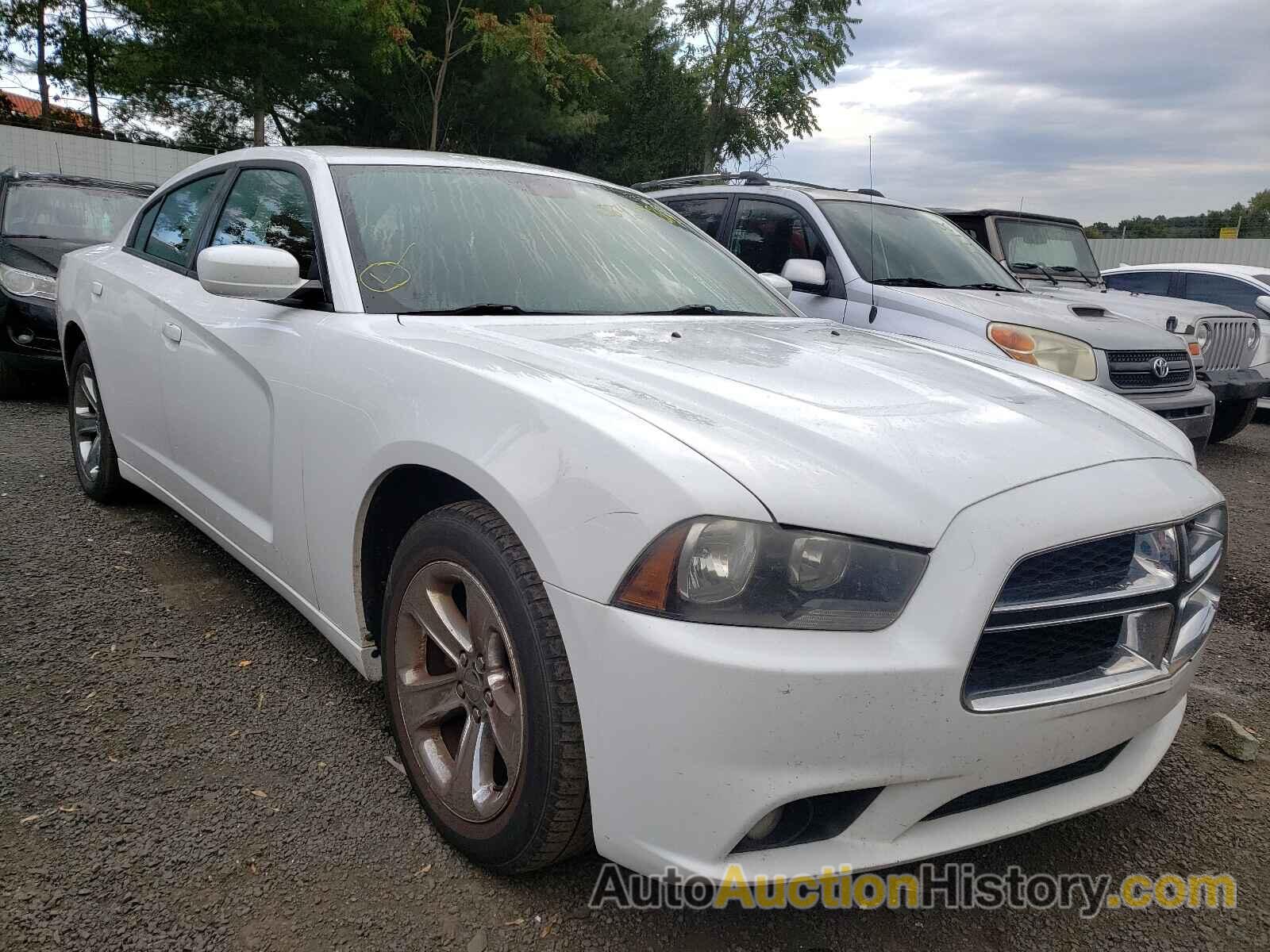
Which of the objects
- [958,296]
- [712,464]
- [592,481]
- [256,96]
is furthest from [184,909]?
[256,96]

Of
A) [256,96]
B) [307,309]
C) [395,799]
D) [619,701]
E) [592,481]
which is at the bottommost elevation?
[395,799]

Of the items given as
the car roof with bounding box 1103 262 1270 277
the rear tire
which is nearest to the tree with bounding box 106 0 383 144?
the car roof with bounding box 1103 262 1270 277

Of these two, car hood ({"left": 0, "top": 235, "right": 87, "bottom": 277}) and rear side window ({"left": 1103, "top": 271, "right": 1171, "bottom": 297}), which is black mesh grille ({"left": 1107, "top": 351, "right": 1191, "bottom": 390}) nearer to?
rear side window ({"left": 1103, "top": 271, "right": 1171, "bottom": 297})

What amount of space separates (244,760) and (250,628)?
2.67 ft

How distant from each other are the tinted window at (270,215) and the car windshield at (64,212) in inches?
195

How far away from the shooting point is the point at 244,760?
226 cm

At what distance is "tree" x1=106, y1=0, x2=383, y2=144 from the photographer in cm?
1606

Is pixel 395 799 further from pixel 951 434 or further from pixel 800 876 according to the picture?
pixel 951 434

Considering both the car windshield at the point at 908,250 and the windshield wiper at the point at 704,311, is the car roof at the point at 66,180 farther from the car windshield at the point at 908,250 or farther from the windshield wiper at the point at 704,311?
the windshield wiper at the point at 704,311

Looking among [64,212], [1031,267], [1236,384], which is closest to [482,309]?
[1031,267]

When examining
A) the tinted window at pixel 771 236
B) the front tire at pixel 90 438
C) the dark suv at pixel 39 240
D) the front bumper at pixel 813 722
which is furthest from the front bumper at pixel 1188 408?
the dark suv at pixel 39 240

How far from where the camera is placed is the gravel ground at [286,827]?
68.8 inches

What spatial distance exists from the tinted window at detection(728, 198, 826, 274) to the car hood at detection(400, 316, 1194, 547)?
3384 millimetres

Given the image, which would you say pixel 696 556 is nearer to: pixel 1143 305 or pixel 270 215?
pixel 270 215
